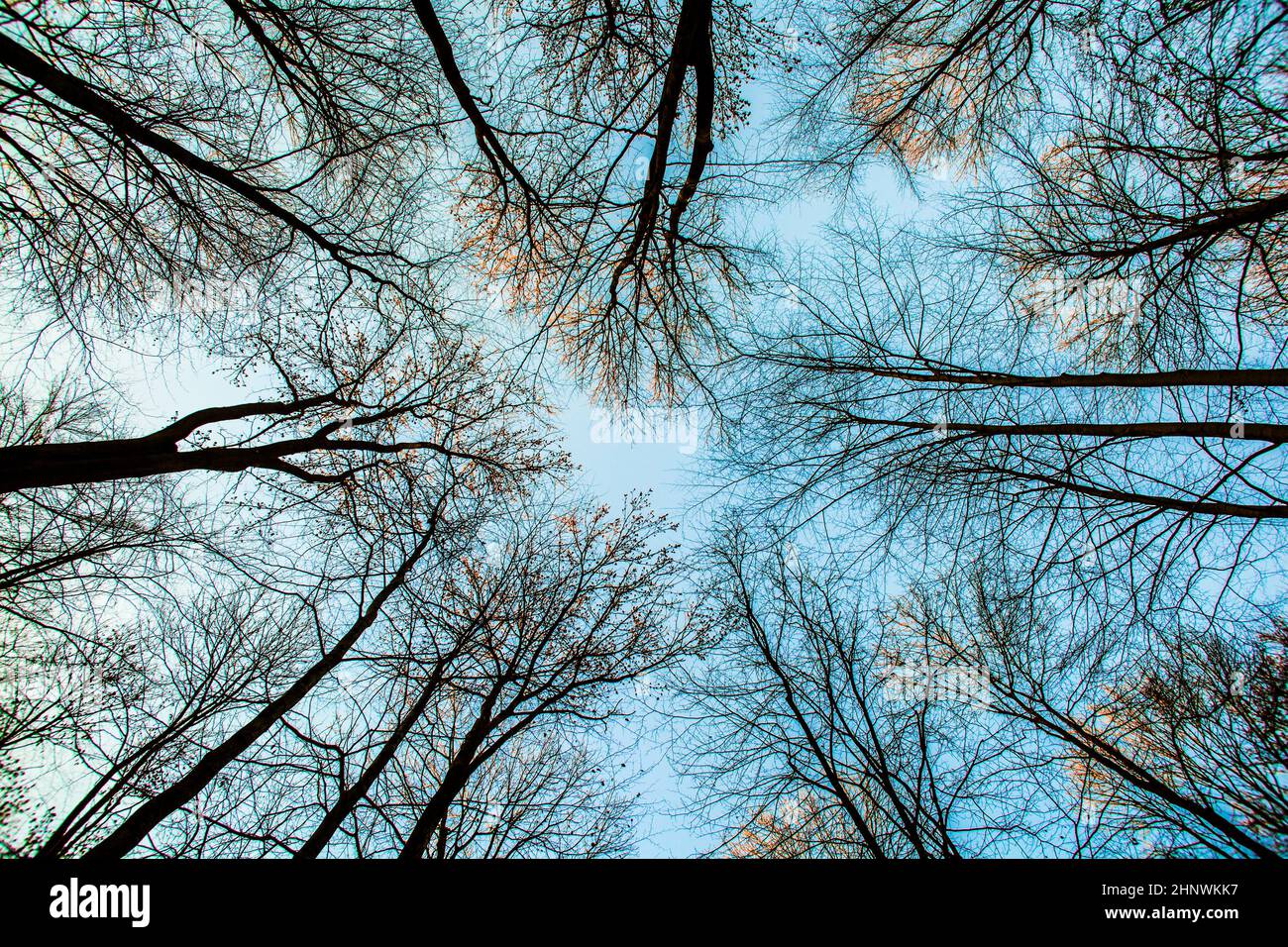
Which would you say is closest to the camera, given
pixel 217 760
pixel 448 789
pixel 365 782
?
pixel 217 760

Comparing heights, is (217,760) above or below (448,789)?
above

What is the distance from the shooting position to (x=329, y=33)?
161 inches

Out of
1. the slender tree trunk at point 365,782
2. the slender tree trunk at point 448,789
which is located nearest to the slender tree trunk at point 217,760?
the slender tree trunk at point 365,782

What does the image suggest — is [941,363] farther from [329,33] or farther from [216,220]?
[216,220]

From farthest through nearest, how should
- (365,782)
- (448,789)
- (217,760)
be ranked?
(448,789) < (365,782) < (217,760)

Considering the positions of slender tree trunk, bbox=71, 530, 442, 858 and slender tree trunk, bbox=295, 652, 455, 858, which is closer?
slender tree trunk, bbox=71, 530, 442, 858

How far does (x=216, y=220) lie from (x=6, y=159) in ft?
4.34

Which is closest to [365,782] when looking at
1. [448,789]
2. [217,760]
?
[448,789]

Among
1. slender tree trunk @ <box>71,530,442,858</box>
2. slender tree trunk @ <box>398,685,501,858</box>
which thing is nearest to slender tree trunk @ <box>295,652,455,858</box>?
slender tree trunk @ <box>398,685,501,858</box>

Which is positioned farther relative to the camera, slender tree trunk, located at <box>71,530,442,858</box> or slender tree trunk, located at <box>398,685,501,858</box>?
slender tree trunk, located at <box>398,685,501,858</box>

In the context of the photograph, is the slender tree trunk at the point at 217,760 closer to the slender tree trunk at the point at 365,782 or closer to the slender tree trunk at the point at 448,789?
the slender tree trunk at the point at 365,782

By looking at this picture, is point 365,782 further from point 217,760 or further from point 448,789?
point 217,760

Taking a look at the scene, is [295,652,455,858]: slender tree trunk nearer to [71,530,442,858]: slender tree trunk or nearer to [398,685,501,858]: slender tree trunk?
[398,685,501,858]: slender tree trunk
